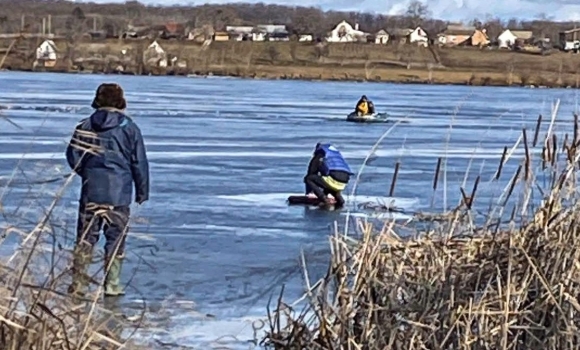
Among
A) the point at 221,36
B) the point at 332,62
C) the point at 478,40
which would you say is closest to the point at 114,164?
the point at 332,62

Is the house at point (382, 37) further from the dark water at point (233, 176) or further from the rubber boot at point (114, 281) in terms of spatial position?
the rubber boot at point (114, 281)

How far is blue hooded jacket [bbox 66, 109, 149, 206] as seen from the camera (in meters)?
7.85

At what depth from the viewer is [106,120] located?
7.85 m

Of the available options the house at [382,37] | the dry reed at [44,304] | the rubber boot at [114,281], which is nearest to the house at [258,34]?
the house at [382,37]

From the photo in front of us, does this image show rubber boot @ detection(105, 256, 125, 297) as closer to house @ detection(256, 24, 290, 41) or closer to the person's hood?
the person's hood

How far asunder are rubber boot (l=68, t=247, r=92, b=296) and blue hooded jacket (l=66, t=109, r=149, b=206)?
2.53 metres

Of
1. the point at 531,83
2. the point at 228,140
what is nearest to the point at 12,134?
the point at 228,140

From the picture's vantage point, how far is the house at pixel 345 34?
9312 centimetres

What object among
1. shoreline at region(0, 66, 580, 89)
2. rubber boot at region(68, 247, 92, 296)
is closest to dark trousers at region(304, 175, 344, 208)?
rubber boot at region(68, 247, 92, 296)

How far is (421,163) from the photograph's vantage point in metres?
18.4

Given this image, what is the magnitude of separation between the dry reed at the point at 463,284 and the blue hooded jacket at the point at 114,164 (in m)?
1.91

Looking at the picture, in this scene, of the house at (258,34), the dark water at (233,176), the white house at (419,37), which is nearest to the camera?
the dark water at (233,176)

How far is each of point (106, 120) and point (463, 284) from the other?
275 cm

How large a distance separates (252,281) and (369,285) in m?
2.81
